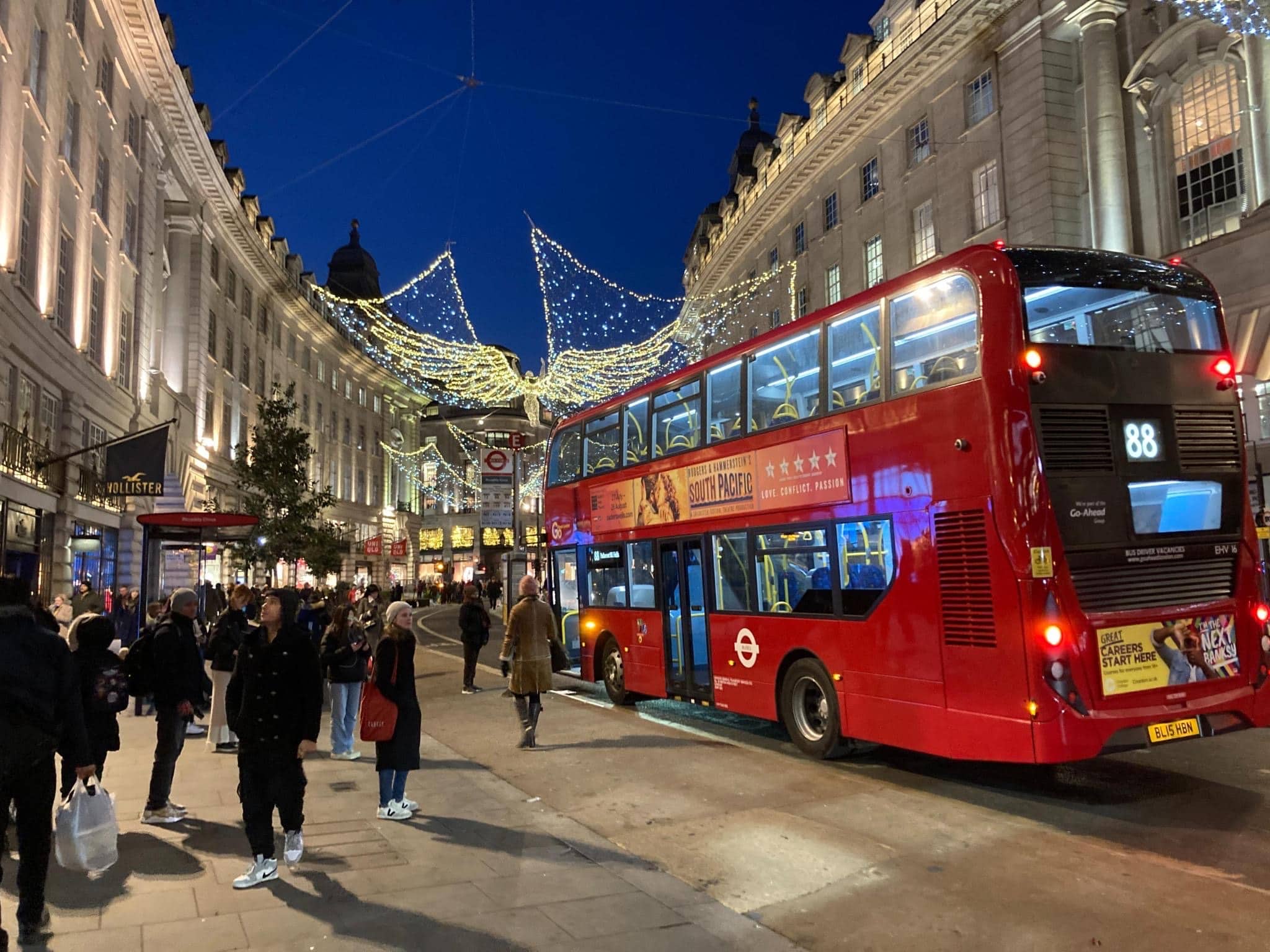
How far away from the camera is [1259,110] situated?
17906 millimetres

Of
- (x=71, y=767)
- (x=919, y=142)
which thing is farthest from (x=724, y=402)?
(x=919, y=142)

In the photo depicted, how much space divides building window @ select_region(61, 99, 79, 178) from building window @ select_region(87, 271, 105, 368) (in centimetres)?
265

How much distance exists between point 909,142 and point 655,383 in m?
19.2

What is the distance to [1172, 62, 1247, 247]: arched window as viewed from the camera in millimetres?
18938

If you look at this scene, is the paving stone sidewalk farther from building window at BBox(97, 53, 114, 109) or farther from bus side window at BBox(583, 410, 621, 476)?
building window at BBox(97, 53, 114, 109)

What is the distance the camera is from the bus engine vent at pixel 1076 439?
709cm

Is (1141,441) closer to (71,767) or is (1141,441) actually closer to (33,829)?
(71,767)

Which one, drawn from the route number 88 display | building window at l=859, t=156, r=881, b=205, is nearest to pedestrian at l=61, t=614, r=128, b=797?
the route number 88 display

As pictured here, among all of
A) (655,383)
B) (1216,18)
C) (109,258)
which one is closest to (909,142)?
(1216,18)

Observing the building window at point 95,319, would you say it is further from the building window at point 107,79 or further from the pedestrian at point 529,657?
the pedestrian at point 529,657

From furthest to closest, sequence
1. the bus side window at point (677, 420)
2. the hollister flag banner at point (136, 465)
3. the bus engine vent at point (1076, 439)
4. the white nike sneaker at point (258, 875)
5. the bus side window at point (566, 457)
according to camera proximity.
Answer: the hollister flag banner at point (136, 465), the bus side window at point (566, 457), the bus side window at point (677, 420), the bus engine vent at point (1076, 439), the white nike sneaker at point (258, 875)

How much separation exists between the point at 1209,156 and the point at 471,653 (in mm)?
17494

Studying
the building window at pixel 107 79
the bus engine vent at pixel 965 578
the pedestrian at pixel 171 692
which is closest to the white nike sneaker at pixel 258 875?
the pedestrian at pixel 171 692

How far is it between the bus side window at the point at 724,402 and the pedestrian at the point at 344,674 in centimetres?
439
